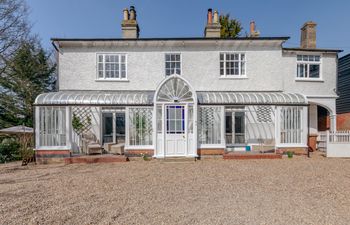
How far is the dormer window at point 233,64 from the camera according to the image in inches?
560

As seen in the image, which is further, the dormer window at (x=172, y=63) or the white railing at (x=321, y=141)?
the dormer window at (x=172, y=63)

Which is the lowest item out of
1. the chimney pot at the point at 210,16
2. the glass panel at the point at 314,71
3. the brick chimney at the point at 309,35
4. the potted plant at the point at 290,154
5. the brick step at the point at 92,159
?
the brick step at the point at 92,159

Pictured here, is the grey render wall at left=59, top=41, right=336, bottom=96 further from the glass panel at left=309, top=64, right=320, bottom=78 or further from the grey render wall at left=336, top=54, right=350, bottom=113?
the grey render wall at left=336, top=54, right=350, bottom=113

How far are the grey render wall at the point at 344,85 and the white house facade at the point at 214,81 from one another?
323 cm

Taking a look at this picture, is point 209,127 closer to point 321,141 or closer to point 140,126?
point 140,126

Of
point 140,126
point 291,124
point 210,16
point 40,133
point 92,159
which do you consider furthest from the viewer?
point 210,16

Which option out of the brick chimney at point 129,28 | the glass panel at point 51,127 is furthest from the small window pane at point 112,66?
the glass panel at point 51,127

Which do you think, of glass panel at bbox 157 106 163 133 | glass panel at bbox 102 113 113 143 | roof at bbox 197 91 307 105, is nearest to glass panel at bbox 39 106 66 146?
glass panel at bbox 102 113 113 143

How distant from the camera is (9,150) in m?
12.4

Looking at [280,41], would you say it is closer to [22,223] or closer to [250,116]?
[250,116]

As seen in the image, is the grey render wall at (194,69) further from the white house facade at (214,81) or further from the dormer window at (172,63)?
the dormer window at (172,63)

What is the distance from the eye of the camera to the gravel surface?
4.45 m

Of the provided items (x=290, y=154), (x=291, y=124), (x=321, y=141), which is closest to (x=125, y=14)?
(x=291, y=124)

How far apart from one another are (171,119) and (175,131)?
735 mm
